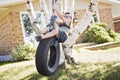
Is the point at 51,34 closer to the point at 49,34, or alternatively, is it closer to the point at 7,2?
the point at 49,34

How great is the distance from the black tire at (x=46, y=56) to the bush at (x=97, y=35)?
11.9 meters

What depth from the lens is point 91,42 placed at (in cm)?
1962

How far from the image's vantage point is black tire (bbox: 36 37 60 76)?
7.17 m

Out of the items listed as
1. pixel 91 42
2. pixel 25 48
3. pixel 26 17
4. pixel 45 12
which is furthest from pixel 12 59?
pixel 45 12

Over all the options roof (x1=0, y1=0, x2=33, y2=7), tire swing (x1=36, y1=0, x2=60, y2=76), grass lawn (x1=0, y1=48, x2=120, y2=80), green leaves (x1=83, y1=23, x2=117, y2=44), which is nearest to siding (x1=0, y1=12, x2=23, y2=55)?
roof (x1=0, y1=0, x2=33, y2=7)

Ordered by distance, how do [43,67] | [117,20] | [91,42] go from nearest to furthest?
[43,67] → [91,42] → [117,20]

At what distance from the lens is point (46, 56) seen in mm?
7199

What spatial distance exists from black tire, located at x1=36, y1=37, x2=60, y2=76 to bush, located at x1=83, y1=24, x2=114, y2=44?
11.9 meters

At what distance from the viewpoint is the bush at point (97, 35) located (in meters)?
19.5

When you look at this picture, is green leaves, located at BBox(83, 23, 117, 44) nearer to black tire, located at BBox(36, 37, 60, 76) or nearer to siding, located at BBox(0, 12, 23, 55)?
siding, located at BBox(0, 12, 23, 55)

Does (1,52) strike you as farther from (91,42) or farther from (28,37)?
(91,42)

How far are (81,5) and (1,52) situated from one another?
6.95m

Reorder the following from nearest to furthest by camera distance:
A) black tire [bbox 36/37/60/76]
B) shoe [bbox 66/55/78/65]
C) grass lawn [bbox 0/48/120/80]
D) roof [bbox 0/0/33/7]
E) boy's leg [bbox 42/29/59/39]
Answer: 1. black tire [bbox 36/37/60/76]
2. boy's leg [bbox 42/29/59/39]
3. grass lawn [bbox 0/48/120/80]
4. shoe [bbox 66/55/78/65]
5. roof [bbox 0/0/33/7]

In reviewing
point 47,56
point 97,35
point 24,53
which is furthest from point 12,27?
point 47,56
